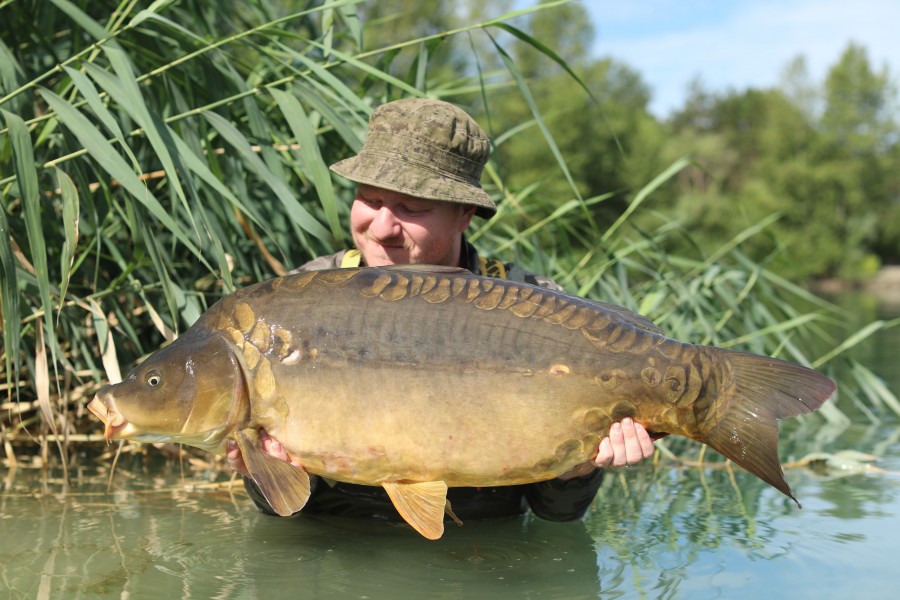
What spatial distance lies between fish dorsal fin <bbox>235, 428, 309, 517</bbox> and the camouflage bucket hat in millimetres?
680

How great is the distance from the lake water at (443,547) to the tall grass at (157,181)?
0.33m

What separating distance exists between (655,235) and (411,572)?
2.40m

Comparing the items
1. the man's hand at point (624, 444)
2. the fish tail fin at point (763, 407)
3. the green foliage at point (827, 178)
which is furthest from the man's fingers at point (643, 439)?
the green foliage at point (827, 178)

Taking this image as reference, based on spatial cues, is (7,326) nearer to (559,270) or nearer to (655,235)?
(559,270)

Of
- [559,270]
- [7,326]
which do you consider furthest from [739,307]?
[7,326]

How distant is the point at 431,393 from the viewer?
6.80ft

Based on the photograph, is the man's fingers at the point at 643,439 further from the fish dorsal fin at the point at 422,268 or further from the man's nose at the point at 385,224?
the man's nose at the point at 385,224

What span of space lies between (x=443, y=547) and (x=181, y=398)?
0.83m

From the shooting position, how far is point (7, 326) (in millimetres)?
2508

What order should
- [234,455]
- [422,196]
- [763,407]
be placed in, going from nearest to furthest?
1. [763,407]
2. [234,455]
3. [422,196]

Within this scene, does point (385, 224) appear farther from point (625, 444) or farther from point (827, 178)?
point (827, 178)

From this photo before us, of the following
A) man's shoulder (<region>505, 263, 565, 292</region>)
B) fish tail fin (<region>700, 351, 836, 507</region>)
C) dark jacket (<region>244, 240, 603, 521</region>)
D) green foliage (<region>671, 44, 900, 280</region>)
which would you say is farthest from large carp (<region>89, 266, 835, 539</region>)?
green foliage (<region>671, 44, 900, 280</region>)

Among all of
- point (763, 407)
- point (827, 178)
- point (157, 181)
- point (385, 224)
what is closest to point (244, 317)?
point (385, 224)

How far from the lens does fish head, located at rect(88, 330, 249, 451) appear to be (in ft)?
6.77
